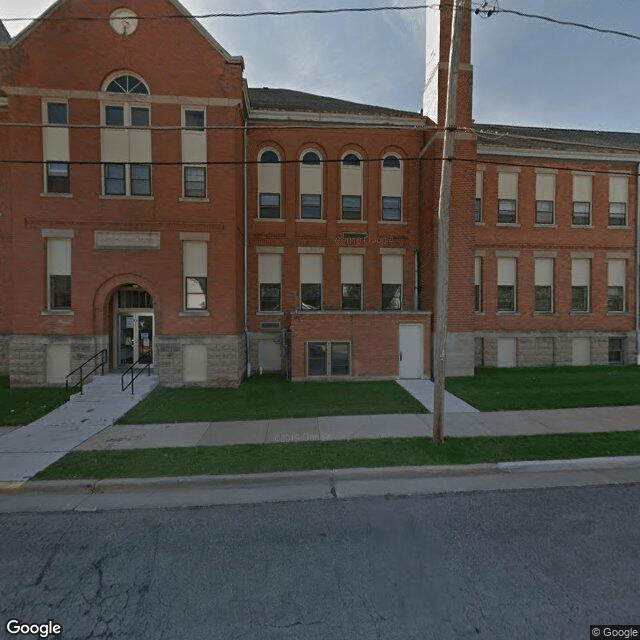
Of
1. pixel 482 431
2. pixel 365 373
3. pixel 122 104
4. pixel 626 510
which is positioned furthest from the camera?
pixel 365 373

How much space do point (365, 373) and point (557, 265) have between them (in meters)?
11.9

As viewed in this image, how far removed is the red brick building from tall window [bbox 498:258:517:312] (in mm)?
72

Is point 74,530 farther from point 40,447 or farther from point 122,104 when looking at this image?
point 122,104

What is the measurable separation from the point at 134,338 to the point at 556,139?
2208 centimetres

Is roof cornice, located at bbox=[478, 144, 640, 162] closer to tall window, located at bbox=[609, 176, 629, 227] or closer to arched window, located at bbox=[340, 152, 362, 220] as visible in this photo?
tall window, located at bbox=[609, 176, 629, 227]

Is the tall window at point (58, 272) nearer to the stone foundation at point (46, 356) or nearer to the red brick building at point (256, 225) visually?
the red brick building at point (256, 225)

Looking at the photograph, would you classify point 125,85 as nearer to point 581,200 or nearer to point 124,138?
point 124,138

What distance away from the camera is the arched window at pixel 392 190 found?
16.1 meters

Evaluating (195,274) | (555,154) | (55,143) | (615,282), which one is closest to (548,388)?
(615,282)

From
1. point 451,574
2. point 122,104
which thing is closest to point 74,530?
point 451,574

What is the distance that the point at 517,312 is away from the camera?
1747cm

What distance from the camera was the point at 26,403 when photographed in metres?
11.0

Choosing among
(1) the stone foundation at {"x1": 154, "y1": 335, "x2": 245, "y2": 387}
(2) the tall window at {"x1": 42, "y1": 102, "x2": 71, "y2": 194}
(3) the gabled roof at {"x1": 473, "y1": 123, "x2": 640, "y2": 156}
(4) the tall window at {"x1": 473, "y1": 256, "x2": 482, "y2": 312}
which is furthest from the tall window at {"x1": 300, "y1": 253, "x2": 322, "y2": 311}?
(2) the tall window at {"x1": 42, "y1": 102, "x2": 71, "y2": 194}

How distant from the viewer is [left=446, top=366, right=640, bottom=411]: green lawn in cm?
1008
